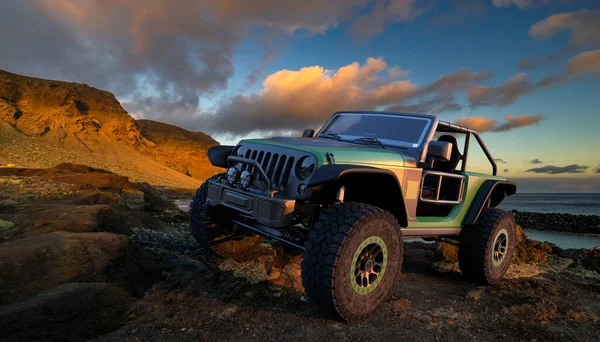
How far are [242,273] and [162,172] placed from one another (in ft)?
131

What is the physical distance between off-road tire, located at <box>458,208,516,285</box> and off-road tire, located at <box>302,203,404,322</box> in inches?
84.0

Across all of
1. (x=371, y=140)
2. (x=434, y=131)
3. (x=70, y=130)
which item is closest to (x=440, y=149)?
(x=434, y=131)

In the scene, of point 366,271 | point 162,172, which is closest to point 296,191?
point 366,271

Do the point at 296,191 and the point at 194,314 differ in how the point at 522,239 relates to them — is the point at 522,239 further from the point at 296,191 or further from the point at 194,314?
the point at 194,314

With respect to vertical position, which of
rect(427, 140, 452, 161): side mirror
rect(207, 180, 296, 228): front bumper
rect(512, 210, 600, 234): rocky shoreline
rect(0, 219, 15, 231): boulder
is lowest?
rect(512, 210, 600, 234): rocky shoreline

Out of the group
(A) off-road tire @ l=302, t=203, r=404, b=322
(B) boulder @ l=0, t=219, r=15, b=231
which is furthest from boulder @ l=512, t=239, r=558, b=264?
(B) boulder @ l=0, t=219, r=15, b=231

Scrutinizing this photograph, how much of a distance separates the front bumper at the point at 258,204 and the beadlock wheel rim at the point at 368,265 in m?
0.71

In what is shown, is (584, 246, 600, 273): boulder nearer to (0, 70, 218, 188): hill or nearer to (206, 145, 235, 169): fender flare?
(206, 145, 235, 169): fender flare

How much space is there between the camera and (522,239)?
7441 millimetres

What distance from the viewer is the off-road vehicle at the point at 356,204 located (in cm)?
322

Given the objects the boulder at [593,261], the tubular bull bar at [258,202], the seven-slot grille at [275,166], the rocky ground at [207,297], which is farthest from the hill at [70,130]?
the boulder at [593,261]

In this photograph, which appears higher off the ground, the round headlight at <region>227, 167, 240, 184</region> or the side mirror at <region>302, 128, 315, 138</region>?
the side mirror at <region>302, 128, 315, 138</region>

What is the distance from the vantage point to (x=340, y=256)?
3111 mm

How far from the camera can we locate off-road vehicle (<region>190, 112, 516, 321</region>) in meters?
3.22
